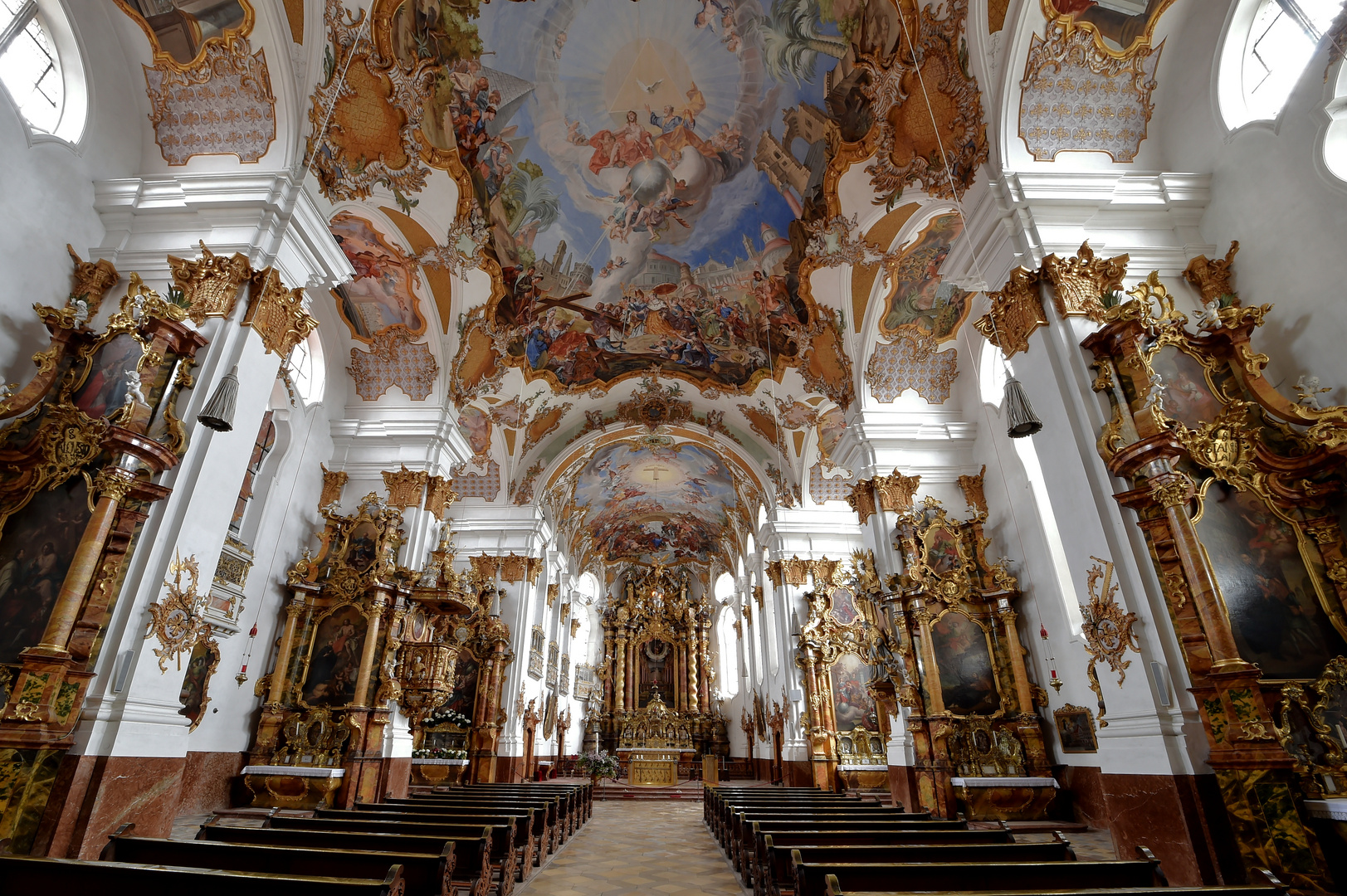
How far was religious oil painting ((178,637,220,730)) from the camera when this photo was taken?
8.36m

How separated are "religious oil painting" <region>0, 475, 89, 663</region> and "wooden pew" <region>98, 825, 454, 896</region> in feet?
8.70

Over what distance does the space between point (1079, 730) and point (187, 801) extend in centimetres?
1163

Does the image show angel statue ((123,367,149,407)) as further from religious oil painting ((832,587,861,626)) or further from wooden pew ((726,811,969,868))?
religious oil painting ((832,587,861,626))

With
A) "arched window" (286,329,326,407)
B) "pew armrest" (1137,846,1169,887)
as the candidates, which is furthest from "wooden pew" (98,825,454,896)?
"arched window" (286,329,326,407)

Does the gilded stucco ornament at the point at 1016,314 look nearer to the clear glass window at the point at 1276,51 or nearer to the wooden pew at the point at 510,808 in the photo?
the clear glass window at the point at 1276,51

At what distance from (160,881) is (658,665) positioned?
26.6 metres

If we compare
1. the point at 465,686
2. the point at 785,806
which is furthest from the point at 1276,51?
the point at 465,686

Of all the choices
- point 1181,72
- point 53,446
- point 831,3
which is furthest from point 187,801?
point 1181,72

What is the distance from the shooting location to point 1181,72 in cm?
676

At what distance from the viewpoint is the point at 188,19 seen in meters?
6.71

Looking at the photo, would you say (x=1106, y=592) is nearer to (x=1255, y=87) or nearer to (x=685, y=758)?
(x=1255, y=87)

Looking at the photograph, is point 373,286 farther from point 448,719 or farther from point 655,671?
point 655,671

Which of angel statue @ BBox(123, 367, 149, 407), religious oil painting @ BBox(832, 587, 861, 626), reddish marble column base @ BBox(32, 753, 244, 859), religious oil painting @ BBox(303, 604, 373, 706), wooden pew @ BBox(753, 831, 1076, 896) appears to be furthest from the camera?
religious oil painting @ BBox(832, 587, 861, 626)

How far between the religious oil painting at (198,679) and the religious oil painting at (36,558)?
10.8 ft
